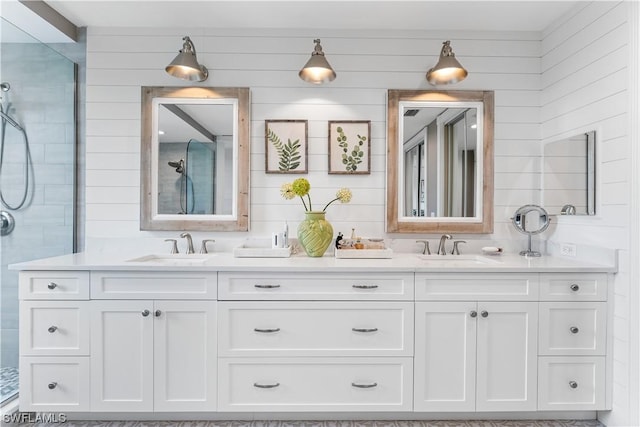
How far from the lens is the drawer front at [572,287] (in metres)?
2.08

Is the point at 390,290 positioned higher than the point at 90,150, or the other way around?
the point at 90,150

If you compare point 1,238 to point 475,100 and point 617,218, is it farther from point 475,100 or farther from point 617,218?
point 617,218

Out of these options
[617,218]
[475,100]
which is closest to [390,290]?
[617,218]

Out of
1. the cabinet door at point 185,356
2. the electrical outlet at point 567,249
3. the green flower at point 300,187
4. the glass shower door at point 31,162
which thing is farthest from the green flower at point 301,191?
the glass shower door at point 31,162

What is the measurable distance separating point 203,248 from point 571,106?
2.57 metres

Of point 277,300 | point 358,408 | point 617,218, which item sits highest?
point 617,218

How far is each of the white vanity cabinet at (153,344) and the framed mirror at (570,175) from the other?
2.22 m

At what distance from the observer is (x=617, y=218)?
6.72 feet

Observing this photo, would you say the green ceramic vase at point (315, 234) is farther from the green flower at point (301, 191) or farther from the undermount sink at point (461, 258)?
the undermount sink at point (461, 258)

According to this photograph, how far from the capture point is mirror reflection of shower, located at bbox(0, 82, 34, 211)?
96.4 inches

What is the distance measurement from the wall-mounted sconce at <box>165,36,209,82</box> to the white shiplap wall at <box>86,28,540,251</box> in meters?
0.21

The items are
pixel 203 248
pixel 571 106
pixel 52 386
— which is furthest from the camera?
pixel 203 248

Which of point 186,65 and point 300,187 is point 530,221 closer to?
point 300,187

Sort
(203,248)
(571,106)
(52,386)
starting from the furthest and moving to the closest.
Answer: (203,248) < (571,106) < (52,386)
